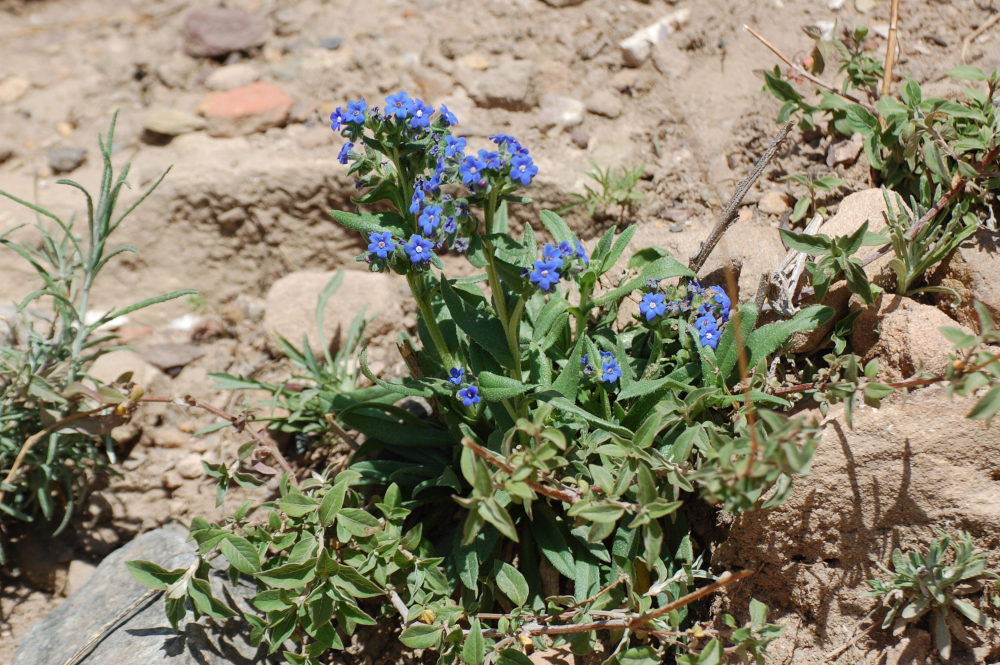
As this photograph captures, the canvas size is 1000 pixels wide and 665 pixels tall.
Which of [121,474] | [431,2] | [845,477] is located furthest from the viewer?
[431,2]

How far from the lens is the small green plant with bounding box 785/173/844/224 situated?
13.4ft

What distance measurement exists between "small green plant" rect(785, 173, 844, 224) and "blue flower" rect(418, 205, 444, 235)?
2.10 metres

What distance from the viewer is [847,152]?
433cm

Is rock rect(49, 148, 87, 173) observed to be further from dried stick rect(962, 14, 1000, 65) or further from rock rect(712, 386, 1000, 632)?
dried stick rect(962, 14, 1000, 65)

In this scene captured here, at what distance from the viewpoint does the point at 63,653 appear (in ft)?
11.6

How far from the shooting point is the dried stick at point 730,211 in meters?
3.69

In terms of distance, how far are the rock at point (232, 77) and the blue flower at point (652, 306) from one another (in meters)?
3.66

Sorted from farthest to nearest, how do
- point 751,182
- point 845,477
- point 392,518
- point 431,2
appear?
1. point 431,2
2. point 751,182
3. point 392,518
4. point 845,477

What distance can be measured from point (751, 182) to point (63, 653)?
375 cm

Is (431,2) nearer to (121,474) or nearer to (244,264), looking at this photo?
(244,264)

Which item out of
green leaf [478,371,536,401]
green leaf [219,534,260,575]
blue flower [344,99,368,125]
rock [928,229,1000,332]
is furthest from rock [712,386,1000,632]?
blue flower [344,99,368,125]

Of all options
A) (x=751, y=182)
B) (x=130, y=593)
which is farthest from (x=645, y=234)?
(x=130, y=593)

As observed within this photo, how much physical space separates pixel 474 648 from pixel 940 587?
1.76 meters

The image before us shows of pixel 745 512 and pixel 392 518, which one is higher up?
pixel 745 512
